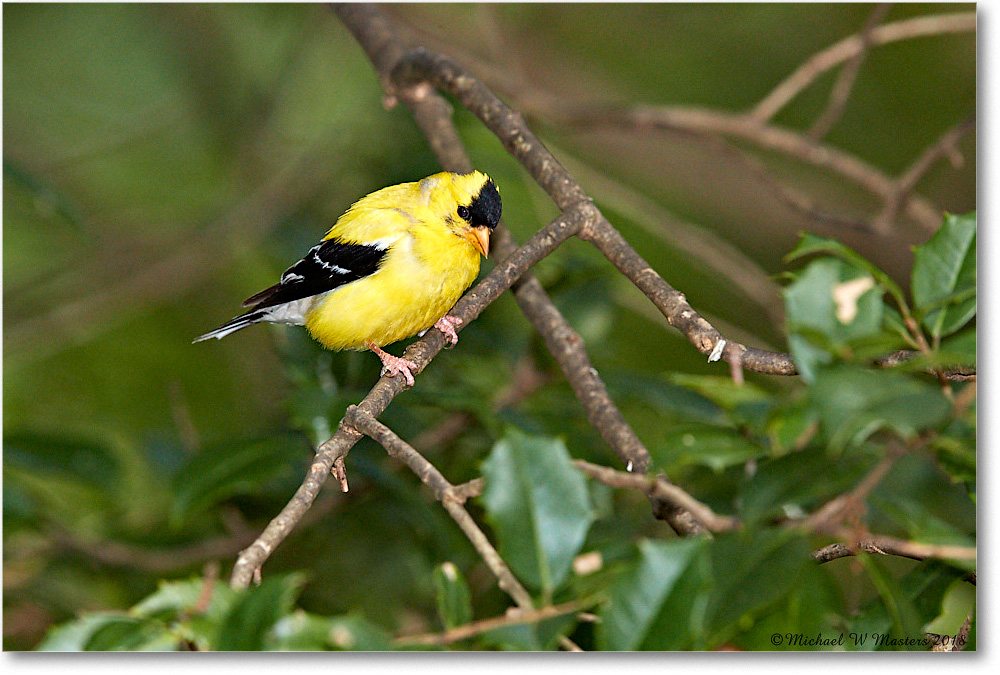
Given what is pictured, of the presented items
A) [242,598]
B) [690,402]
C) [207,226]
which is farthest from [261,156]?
[242,598]

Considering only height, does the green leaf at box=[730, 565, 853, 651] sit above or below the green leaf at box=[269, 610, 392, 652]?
below

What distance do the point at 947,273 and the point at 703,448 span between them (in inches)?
24.3

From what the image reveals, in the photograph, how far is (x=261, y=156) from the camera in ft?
13.0

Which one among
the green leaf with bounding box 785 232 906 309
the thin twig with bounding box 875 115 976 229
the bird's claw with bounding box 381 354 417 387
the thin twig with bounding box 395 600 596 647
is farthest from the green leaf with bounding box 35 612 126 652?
the thin twig with bounding box 875 115 976 229

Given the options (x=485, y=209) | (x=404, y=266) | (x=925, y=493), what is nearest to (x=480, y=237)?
(x=485, y=209)

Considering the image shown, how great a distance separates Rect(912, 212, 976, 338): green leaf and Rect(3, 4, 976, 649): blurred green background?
0.87 m

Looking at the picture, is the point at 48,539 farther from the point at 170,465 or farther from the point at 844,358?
the point at 844,358

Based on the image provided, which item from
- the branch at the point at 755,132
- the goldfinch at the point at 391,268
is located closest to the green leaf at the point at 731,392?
the goldfinch at the point at 391,268

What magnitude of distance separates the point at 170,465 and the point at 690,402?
5.00 ft

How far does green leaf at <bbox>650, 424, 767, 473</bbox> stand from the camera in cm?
98

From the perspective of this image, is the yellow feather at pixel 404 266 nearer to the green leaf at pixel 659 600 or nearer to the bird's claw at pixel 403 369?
the bird's claw at pixel 403 369

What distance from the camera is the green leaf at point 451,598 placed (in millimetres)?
1086

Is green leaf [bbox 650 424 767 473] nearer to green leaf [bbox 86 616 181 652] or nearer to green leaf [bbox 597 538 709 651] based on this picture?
green leaf [bbox 597 538 709 651]

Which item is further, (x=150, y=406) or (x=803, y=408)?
(x=150, y=406)
